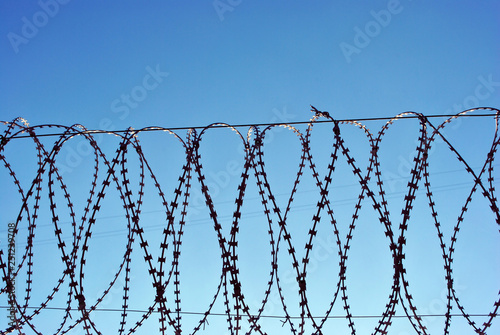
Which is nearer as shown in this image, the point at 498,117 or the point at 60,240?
the point at 60,240

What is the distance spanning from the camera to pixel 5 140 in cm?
781

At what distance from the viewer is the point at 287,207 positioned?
7.31 metres

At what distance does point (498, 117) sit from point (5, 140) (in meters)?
8.39

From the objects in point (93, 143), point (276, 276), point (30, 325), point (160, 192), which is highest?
point (93, 143)

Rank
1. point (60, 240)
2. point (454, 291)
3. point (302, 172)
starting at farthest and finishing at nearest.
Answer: point (302, 172), point (454, 291), point (60, 240)

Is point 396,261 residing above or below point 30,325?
above

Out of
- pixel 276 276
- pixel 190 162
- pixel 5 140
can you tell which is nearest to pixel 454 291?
pixel 276 276

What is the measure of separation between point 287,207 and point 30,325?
13.8 ft

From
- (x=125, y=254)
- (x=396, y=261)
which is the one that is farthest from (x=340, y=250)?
(x=125, y=254)

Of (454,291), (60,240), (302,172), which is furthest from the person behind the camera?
(302,172)

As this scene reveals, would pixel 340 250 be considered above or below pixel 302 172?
below

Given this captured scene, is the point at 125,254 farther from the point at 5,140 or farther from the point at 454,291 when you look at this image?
the point at 454,291

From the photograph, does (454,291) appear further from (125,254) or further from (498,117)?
(125,254)

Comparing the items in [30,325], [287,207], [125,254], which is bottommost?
[30,325]
